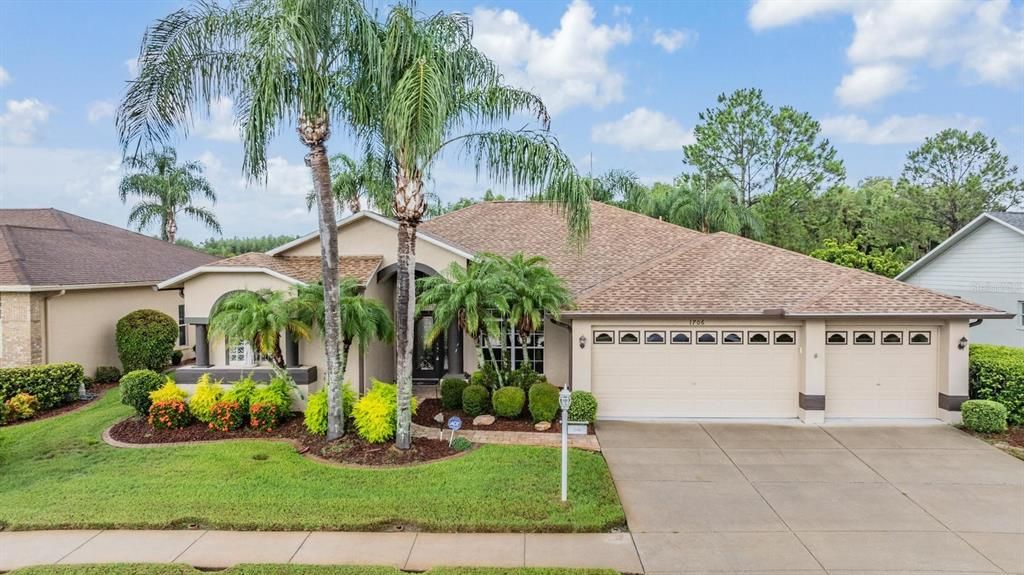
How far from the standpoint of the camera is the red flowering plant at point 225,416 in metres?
10.9

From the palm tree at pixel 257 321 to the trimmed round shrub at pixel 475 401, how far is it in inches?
147

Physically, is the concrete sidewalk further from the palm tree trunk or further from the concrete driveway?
the palm tree trunk

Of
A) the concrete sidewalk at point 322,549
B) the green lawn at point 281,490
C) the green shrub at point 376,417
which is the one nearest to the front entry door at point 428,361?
the green shrub at point 376,417

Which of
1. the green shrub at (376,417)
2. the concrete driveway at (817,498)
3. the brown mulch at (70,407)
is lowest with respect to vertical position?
the concrete driveway at (817,498)

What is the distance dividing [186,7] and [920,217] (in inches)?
1374

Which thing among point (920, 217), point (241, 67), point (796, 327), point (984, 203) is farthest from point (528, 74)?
point (984, 203)

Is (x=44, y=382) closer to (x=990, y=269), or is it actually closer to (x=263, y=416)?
(x=263, y=416)

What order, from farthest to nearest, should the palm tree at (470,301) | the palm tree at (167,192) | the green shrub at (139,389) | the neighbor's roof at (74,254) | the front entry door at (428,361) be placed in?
1. the palm tree at (167,192)
2. the front entry door at (428,361)
3. the neighbor's roof at (74,254)
4. the green shrub at (139,389)
5. the palm tree at (470,301)

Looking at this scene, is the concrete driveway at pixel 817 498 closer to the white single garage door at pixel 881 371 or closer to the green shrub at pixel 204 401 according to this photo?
the white single garage door at pixel 881 371

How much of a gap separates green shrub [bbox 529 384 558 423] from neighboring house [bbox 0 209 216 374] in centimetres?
1315

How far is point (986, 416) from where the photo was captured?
10.9m

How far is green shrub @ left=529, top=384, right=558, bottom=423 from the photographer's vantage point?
37.3 ft

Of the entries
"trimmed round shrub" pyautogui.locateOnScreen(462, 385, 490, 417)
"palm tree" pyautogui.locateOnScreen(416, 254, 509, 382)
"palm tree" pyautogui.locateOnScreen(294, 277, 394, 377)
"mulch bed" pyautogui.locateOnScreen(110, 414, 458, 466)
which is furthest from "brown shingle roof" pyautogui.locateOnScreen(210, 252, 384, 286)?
"trimmed round shrub" pyautogui.locateOnScreen(462, 385, 490, 417)

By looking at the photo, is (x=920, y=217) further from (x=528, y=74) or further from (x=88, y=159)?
(x=88, y=159)
